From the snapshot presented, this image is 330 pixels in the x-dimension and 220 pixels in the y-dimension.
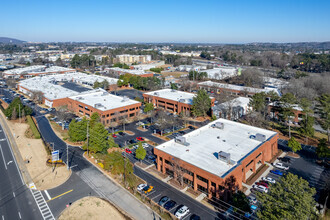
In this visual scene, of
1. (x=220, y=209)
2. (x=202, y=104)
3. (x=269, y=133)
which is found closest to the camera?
(x=220, y=209)

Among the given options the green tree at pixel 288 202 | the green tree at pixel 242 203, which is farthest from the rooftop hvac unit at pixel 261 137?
the green tree at pixel 288 202

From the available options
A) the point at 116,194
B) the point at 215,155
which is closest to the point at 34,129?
the point at 116,194

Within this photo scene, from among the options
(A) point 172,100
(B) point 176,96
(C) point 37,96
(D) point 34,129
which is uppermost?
(B) point 176,96

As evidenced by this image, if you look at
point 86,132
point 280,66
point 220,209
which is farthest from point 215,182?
point 280,66

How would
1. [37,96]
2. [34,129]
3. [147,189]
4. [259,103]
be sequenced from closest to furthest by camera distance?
1. [147,189]
2. [34,129]
3. [259,103]
4. [37,96]

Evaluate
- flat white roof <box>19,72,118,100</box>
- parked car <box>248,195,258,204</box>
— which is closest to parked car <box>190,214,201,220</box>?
parked car <box>248,195,258,204</box>

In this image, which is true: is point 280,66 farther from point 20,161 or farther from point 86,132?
point 20,161

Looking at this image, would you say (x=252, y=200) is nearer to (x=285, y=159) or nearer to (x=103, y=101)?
(x=285, y=159)
